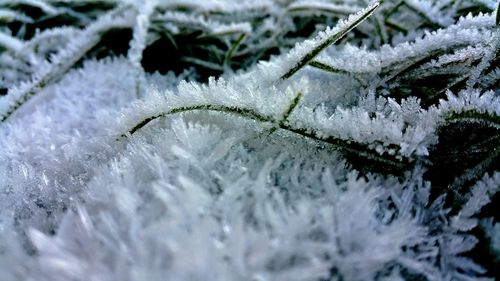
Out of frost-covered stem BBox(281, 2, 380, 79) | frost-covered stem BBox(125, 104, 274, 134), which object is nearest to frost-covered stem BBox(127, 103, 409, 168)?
frost-covered stem BBox(125, 104, 274, 134)

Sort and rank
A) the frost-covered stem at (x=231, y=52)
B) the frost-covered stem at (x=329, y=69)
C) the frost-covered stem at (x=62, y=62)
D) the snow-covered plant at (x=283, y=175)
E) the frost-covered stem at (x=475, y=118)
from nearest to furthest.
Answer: the snow-covered plant at (x=283, y=175) → the frost-covered stem at (x=475, y=118) → the frost-covered stem at (x=329, y=69) → the frost-covered stem at (x=62, y=62) → the frost-covered stem at (x=231, y=52)

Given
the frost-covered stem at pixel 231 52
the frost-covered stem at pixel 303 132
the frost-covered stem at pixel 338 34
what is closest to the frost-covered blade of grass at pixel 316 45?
the frost-covered stem at pixel 338 34

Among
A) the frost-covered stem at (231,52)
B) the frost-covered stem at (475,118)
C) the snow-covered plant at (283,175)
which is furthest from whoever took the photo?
the frost-covered stem at (231,52)

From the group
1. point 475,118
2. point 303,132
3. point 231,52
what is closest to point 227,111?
point 303,132

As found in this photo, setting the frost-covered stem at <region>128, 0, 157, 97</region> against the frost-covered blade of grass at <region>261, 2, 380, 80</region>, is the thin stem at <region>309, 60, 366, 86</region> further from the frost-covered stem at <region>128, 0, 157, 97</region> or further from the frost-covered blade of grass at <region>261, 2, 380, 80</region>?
the frost-covered stem at <region>128, 0, 157, 97</region>

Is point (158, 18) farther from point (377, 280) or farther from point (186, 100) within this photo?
point (377, 280)

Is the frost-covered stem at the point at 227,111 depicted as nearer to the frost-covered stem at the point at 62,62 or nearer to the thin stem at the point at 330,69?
the thin stem at the point at 330,69

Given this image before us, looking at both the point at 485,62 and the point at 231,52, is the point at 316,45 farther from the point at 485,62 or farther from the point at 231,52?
the point at 231,52

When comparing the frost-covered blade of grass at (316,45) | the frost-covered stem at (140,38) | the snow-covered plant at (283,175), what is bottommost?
the snow-covered plant at (283,175)
